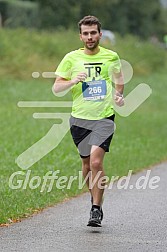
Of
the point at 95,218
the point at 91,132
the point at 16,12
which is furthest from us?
the point at 16,12

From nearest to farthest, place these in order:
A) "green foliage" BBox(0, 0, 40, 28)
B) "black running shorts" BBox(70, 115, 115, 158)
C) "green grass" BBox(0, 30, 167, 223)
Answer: "black running shorts" BBox(70, 115, 115, 158) < "green grass" BBox(0, 30, 167, 223) < "green foliage" BBox(0, 0, 40, 28)

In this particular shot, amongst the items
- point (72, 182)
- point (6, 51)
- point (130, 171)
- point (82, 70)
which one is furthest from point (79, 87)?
point (6, 51)

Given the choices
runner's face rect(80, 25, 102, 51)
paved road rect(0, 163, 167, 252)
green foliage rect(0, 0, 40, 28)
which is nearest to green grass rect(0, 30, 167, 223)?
paved road rect(0, 163, 167, 252)

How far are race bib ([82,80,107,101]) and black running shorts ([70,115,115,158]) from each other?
28 centimetres

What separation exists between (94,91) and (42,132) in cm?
1162

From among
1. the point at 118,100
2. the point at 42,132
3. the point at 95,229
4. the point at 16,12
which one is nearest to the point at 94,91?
the point at 118,100

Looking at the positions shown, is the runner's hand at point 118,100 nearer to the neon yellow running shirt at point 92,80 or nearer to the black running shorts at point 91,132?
the neon yellow running shirt at point 92,80

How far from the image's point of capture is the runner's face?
9.93 meters

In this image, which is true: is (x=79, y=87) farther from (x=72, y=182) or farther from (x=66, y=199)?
(x=72, y=182)

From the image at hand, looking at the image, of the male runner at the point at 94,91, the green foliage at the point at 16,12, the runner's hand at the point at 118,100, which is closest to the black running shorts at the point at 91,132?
the male runner at the point at 94,91

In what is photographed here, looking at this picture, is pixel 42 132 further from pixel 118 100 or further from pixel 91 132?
pixel 118 100

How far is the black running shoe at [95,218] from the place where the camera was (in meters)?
9.88

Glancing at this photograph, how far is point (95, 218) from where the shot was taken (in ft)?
32.4

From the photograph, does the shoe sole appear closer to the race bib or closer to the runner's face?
the race bib
